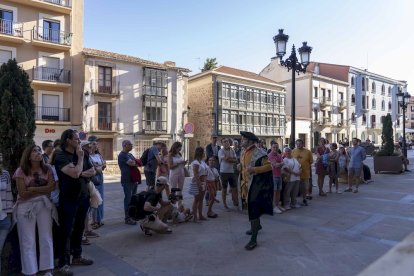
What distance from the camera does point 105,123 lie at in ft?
83.3

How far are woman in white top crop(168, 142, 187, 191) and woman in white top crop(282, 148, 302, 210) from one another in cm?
251

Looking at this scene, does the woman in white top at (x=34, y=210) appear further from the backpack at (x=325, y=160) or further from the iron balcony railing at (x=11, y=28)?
the iron balcony railing at (x=11, y=28)

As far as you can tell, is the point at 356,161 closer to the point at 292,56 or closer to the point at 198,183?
the point at 292,56

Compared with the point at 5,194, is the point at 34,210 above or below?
below

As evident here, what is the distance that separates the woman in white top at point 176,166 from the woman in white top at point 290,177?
2.51 m

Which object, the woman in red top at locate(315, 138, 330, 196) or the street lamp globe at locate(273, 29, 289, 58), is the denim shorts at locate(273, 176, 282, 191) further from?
the street lamp globe at locate(273, 29, 289, 58)

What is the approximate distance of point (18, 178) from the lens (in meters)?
3.76

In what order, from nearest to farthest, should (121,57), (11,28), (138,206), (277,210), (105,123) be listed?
(138,206) < (277,210) < (11,28) < (105,123) < (121,57)

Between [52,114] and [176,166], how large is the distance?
20084 millimetres

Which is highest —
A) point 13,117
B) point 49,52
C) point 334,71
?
point 334,71

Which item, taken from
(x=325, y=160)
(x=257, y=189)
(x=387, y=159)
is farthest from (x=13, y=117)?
(x=387, y=159)

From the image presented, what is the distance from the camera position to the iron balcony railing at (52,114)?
23.2m

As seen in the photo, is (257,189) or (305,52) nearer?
(257,189)

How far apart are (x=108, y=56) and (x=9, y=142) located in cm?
2199
